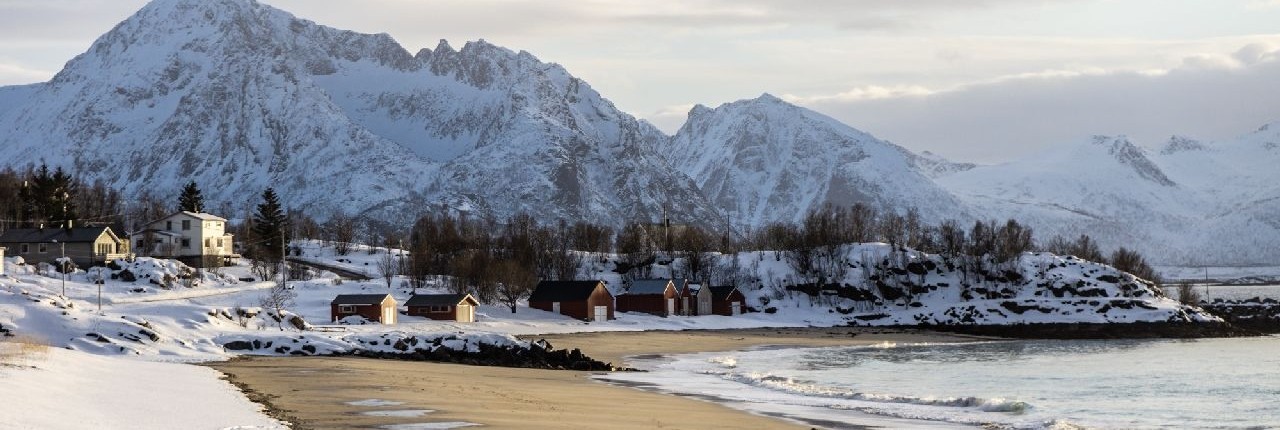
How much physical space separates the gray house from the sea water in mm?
76968

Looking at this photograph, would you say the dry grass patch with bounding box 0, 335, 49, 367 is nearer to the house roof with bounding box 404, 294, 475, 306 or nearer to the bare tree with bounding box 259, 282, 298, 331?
the bare tree with bounding box 259, 282, 298, 331

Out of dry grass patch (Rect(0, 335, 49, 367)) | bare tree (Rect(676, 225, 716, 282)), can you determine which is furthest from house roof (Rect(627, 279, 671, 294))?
dry grass patch (Rect(0, 335, 49, 367))

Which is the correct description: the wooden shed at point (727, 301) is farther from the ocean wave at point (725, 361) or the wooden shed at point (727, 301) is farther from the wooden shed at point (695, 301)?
the ocean wave at point (725, 361)

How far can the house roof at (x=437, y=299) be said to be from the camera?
12044cm

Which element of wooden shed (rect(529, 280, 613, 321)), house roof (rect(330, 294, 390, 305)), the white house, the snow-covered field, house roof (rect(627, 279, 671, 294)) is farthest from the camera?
the white house

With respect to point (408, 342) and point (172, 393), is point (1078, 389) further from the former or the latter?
point (172, 393)

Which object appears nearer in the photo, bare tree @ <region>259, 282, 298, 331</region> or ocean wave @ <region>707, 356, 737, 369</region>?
ocean wave @ <region>707, 356, 737, 369</region>

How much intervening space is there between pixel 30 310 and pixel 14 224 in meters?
114

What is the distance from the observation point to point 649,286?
15238cm

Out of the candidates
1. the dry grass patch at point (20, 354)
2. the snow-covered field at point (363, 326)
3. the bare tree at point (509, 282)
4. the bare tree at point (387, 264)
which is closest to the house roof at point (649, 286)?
the snow-covered field at point (363, 326)

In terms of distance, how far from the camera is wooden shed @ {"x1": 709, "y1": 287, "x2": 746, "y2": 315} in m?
155

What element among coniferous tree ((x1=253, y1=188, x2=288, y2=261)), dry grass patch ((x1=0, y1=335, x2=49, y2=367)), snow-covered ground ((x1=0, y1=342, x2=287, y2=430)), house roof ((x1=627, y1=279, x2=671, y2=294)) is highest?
coniferous tree ((x1=253, y1=188, x2=288, y2=261))

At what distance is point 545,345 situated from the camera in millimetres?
81750

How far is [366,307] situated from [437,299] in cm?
955
